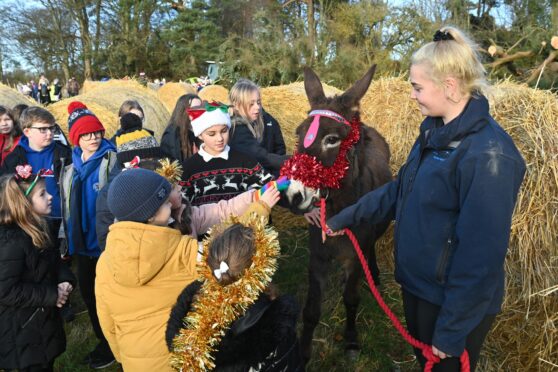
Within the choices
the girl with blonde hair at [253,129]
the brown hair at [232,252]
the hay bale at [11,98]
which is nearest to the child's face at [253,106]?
the girl with blonde hair at [253,129]

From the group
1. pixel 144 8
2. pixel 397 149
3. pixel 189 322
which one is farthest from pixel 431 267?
pixel 144 8

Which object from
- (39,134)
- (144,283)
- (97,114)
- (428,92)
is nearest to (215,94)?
(97,114)

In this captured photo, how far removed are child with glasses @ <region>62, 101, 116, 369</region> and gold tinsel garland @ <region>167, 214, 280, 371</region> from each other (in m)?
2.15

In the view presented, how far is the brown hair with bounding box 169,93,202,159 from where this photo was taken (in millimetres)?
4203

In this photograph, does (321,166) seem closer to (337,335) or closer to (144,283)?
(144,283)

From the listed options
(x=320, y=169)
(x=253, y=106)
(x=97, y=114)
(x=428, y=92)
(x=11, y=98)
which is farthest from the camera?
(x=97, y=114)

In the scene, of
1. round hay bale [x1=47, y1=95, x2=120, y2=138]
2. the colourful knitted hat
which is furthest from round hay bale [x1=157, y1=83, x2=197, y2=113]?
the colourful knitted hat

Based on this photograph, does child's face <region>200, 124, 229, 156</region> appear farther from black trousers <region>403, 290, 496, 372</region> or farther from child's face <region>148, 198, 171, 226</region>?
black trousers <region>403, 290, 496, 372</region>

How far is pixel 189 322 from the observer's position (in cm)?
172

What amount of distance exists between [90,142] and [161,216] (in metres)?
1.87

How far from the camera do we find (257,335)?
170cm

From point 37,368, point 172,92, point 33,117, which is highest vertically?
→ point 172,92

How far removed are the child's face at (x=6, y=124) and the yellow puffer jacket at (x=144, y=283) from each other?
3.45m

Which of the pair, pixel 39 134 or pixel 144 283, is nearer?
pixel 144 283
